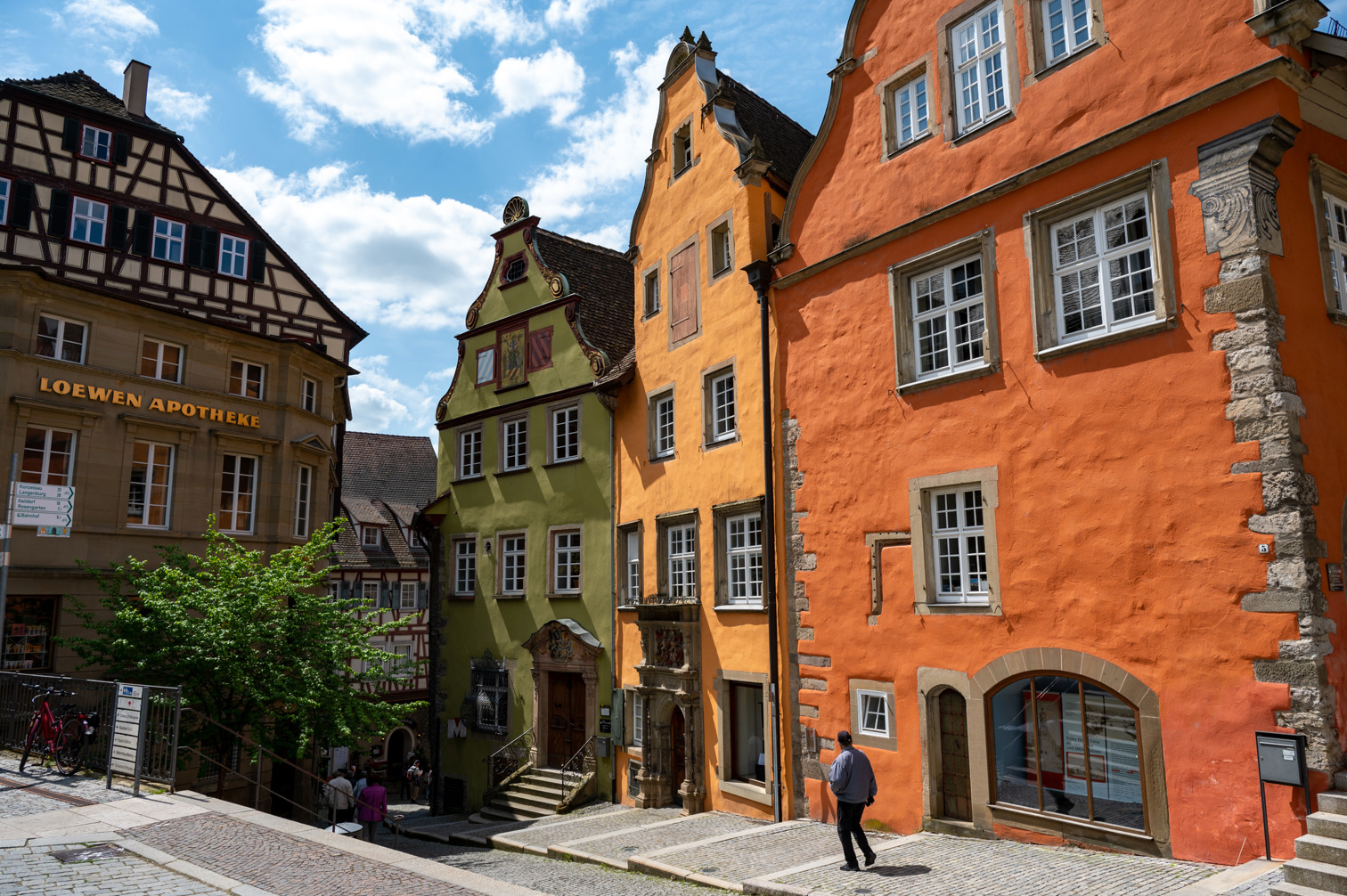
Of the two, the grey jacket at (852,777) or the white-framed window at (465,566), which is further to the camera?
the white-framed window at (465,566)

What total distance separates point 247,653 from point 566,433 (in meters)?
8.93

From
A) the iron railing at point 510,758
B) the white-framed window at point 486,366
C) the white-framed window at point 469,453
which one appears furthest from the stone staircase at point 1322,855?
the white-framed window at point 486,366

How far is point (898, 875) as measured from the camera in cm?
985

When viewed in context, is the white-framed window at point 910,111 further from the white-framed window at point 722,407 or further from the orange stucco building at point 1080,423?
the white-framed window at point 722,407

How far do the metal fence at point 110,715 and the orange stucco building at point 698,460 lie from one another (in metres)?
8.51

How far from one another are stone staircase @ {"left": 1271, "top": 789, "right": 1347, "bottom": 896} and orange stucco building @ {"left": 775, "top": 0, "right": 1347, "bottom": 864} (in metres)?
0.27

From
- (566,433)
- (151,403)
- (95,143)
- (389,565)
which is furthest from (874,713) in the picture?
(389,565)

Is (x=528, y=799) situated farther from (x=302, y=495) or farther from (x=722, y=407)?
(x=302, y=495)

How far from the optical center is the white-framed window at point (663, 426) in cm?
1972

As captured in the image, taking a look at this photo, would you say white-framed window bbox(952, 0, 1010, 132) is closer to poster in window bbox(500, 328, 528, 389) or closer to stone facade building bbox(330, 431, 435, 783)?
poster in window bbox(500, 328, 528, 389)

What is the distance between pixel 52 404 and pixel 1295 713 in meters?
23.0

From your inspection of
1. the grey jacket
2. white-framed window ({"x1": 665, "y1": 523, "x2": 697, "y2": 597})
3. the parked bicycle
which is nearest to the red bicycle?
the parked bicycle

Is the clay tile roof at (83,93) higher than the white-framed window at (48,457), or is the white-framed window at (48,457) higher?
Result: the clay tile roof at (83,93)

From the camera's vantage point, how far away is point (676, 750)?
18547 millimetres
